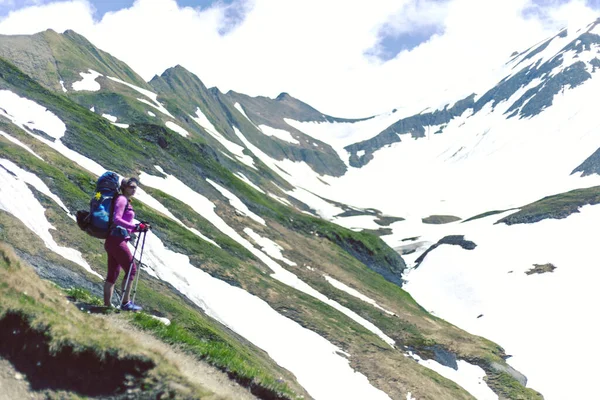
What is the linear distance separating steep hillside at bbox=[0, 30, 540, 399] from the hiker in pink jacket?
4.70 feet

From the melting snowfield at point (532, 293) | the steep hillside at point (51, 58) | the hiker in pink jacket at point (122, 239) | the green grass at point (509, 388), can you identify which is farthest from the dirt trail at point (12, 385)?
the steep hillside at point (51, 58)

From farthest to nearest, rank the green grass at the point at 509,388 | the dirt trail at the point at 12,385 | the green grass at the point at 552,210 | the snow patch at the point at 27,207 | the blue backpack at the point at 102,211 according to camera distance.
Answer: the green grass at the point at 552,210 < the green grass at the point at 509,388 < the snow patch at the point at 27,207 < the blue backpack at the point at 102,211 < the dirt trail at the point at 12,385

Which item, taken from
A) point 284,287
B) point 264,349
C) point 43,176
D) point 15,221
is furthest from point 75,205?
point 284,287

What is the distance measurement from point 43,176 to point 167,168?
2849 centimetres

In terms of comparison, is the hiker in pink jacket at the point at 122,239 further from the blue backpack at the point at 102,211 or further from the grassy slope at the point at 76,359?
the grassy slope at the point at 76,359

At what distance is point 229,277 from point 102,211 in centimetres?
2604

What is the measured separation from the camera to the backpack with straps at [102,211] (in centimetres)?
1016

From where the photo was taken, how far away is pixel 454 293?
69.6 meters

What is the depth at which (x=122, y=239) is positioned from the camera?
10352 mm

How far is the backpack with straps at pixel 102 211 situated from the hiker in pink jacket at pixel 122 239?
4.3 inches

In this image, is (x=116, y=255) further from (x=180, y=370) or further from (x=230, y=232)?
(x=230, y=232)

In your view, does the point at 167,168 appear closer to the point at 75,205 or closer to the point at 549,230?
the point at 75,205

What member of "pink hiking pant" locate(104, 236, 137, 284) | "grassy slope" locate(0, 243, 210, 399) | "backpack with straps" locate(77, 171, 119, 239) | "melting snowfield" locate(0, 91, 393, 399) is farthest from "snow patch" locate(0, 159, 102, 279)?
"grassy slope" locate(0, 243, 210, 399)

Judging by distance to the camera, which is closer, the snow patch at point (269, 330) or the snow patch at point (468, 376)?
the snow patch at point (269, 330)
